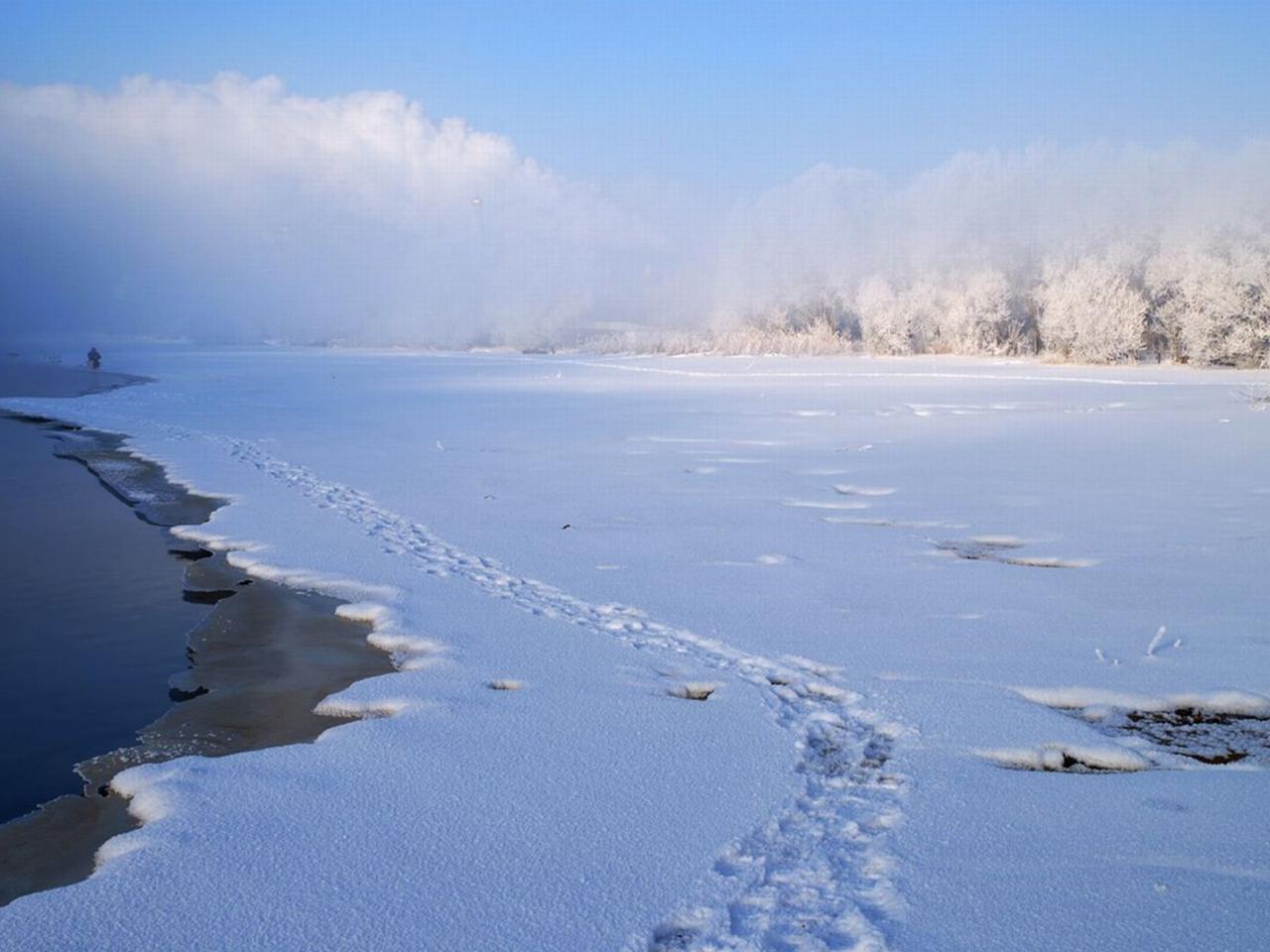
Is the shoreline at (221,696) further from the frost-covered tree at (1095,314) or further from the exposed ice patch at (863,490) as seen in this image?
the frost-covered tree at (1095,314)

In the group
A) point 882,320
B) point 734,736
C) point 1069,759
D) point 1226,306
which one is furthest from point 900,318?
point 734,736

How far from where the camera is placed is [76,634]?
809 centimetres

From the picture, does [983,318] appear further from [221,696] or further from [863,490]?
[221,696]

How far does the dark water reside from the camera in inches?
224

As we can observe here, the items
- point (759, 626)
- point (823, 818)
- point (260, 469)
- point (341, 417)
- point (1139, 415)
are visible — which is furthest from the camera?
point (341, 417)

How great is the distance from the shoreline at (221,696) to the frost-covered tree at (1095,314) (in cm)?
5936

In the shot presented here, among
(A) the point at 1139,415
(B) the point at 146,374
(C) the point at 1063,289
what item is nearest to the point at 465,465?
(A) the point at 1139,415

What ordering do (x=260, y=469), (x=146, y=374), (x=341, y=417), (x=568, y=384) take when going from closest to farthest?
→ (x=260, y=469) → (x=341, y=417) → (x=568, y=384) → (x=146, y=374)

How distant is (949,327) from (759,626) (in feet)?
244

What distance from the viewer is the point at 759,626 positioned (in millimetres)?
7391

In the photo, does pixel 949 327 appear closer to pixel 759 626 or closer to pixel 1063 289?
pixel 1063 289

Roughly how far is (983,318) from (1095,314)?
50.6 ft

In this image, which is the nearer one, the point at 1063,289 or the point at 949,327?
the point at 1063,289

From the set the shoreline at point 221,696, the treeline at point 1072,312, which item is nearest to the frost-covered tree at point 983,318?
the treeline at point 1072,312
